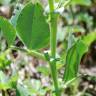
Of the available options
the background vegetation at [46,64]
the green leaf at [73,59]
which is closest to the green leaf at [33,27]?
the background vegetation at [46,64]

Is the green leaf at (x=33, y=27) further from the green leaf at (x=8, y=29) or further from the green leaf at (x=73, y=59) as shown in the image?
the green leaf at (x=73, y=59)

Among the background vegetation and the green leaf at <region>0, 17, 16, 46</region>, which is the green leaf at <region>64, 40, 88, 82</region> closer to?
the background vegetation

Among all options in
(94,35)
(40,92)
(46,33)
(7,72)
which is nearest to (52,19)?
(46,33)

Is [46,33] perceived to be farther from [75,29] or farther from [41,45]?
[75,29]

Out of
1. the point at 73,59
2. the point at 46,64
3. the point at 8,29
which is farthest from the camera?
the point at 46,64

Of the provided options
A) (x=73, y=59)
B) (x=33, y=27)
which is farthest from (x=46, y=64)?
(x=33, y=27)

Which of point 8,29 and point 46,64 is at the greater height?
point 8,29

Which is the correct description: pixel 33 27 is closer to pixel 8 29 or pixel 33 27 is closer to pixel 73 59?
pixel 8 29
